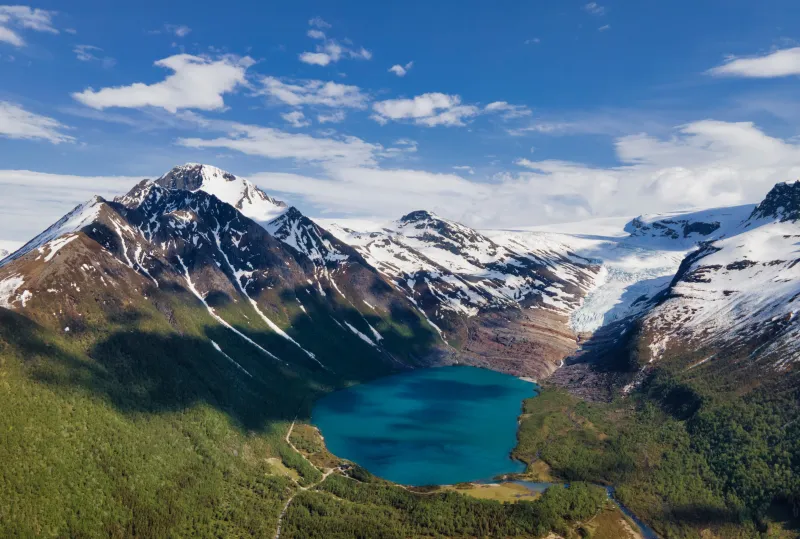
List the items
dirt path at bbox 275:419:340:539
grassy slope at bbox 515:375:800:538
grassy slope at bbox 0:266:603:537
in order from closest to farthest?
grassy slope at bbox 0:266:603:537 → dirt path at bbox 275:419:340:539 → grassy slope at bbox 515:375:800:538

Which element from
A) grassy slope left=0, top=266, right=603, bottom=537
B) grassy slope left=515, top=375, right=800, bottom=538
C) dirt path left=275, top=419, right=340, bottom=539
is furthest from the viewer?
grassy slope left=515, top=375, right=800, bottom=538

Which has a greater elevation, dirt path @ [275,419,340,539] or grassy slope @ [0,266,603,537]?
grassy slope @ [0,266,603,537]

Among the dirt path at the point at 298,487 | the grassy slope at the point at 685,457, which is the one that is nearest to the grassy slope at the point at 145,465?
the dirt path at the point at 298,487

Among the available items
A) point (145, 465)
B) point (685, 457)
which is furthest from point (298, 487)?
point (685, 457)

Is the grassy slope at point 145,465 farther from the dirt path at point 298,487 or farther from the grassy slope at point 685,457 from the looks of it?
the grassy slope at point 685,457

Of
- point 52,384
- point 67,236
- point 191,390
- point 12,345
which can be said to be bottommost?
point 191,390

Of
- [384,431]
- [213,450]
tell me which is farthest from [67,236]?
[384,431]

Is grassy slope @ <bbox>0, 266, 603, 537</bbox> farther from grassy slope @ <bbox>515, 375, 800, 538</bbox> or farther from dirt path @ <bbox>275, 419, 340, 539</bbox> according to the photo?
grassy slope @ <bbox>515, 375, 800, 538</bbox>

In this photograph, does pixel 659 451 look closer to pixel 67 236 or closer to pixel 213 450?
pixel 213 450

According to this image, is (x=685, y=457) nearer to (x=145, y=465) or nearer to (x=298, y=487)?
(x=298, y=487)

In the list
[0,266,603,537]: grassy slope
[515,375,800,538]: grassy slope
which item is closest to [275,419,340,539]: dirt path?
[0,266,603,537]: grassy slope

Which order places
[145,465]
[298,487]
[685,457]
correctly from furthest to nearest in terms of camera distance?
[685,457], [298,487], [145,465]
